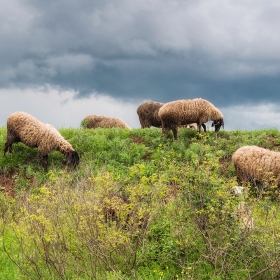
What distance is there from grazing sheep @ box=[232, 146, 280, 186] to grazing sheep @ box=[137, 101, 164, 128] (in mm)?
9099

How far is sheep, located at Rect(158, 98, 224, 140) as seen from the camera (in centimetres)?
1628

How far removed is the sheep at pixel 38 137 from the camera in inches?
573

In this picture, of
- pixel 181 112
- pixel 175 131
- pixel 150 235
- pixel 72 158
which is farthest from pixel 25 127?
pixel 150 235

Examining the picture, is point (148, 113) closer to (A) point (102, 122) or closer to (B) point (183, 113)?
(A) point (102, 122)

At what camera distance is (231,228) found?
20.8ft

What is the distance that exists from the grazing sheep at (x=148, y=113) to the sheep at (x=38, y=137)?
7.09 metres

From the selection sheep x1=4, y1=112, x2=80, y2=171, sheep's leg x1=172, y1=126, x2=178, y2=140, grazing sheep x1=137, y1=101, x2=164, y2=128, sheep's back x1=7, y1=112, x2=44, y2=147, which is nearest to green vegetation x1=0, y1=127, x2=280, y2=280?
sheep x1=4, y1=112, x2=80, y2=171

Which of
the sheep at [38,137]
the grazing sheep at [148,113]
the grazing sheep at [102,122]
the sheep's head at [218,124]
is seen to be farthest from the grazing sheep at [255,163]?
the grazing sheep at [102,122]

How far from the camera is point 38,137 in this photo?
577 inches

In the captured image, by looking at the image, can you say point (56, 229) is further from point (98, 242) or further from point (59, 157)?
point (59, 157)

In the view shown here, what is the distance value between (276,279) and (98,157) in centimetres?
1004

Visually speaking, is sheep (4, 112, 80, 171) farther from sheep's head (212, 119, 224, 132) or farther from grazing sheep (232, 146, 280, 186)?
sheep's head (212, 119, 224, 132)

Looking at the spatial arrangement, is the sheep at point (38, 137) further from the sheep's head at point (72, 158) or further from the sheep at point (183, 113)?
the sheep at point (183, 113)

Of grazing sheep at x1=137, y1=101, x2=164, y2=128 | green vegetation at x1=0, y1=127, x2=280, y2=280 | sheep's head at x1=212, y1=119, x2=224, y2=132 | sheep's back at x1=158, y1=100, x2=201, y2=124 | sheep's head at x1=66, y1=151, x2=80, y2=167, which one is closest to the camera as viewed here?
green vegetation at x1=0, y1=127, x2=280, y2=280
